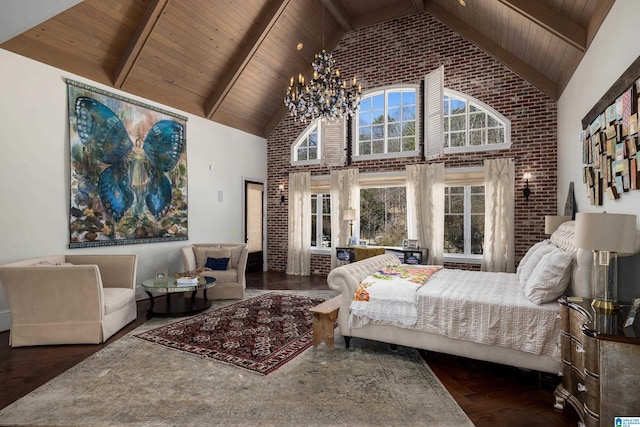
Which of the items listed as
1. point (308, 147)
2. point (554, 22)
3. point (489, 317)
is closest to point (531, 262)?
point (489, 317)

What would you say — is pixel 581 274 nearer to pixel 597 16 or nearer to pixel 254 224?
pixel 597 16

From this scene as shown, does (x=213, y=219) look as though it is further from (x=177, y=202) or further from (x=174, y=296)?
(x=174, y=296)

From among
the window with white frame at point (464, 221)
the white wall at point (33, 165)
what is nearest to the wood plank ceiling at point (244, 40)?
the white wall at point (33, 165)

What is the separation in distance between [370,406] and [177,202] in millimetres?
5181

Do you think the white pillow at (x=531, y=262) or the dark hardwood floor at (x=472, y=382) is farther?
the white pillow at (x=531, y=262)

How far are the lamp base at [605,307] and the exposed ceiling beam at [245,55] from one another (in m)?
6.06

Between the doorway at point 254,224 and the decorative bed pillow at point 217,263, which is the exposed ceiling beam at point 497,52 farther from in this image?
the decorative bed pillow at point 217,263

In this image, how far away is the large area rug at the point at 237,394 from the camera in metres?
2.49

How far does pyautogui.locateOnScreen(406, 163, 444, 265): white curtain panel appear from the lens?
697 cm

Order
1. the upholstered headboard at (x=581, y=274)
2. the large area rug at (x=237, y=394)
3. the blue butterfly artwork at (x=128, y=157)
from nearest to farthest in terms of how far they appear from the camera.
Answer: the large area rug at (x=237, y=394) → the upholstered headboard at (x=581, y=274) → the blue butterfly artwork at (x=128, y=157)

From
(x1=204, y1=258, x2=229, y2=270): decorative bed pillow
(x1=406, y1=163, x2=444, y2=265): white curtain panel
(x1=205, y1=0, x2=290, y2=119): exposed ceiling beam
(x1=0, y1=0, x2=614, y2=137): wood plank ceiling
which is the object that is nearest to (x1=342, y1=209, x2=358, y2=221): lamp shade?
(x1=406, y1=163, x2=444, y2=265): white curtain panel

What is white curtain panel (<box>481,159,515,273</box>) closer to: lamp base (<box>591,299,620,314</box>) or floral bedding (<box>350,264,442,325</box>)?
floral bedding (<box>350,264,442,325</box>)

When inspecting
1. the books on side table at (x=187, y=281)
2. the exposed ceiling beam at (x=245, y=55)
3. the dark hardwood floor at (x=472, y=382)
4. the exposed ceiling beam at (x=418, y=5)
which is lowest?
the dark hardwood floor at (x=472, y=382)

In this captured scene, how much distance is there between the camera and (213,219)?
748 cm
